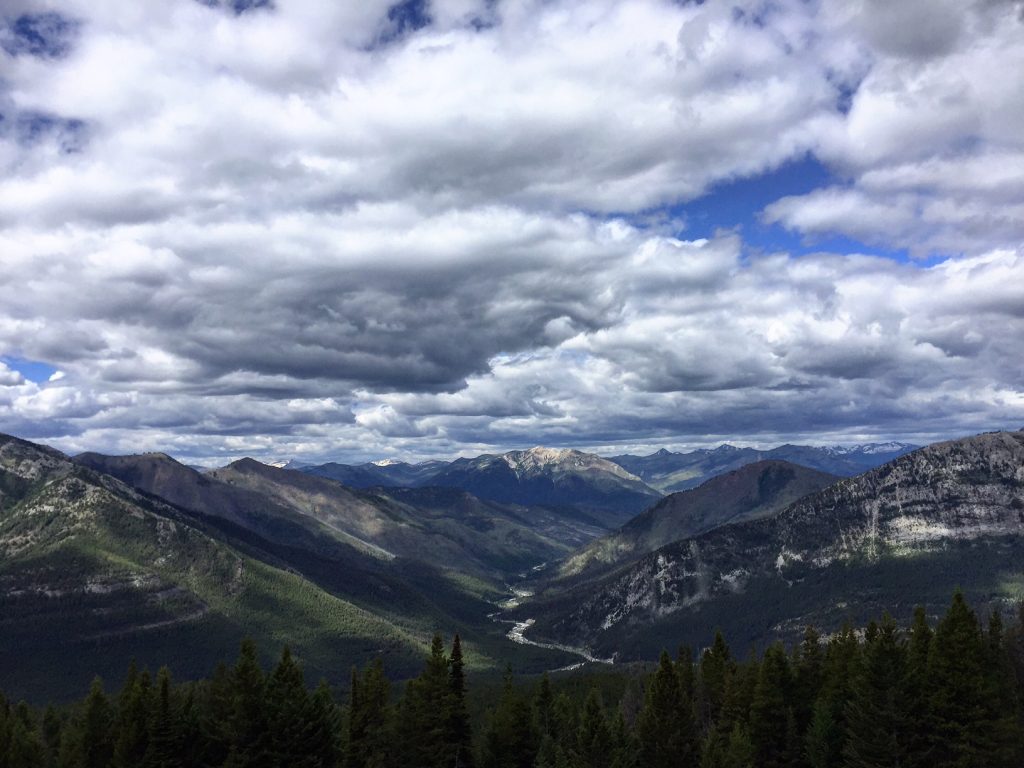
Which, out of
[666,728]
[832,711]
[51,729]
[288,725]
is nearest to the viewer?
[288,725]

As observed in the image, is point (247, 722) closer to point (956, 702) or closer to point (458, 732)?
point (458, 732)

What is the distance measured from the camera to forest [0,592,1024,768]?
82312mm

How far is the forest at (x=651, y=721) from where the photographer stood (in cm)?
8231

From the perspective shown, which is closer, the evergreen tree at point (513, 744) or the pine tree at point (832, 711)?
the pine tree at point (832, 711)

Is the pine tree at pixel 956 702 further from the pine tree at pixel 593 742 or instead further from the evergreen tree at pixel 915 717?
the pine tree at pixel 593 742

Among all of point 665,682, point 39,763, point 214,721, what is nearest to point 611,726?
point 665,682

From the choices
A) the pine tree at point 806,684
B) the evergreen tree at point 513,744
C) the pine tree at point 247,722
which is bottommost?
the evergreen tree at point 513,744

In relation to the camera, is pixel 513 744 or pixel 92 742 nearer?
pixel 92 742

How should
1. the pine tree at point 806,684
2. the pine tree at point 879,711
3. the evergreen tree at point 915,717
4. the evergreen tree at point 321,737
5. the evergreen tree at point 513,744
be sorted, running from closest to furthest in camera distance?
the pine tree at point 879,711
the evergreen tree at point 915,717
the evergreen tree at point 321,737
the evergreen tree at point 513,744
the pine tree at point 806,684

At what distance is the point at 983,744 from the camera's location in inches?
3157

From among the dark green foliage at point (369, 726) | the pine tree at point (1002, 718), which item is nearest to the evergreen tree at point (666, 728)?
the dark green foliage at point (369, 726)

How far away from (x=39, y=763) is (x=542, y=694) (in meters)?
81.3

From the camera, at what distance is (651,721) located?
103750 mm

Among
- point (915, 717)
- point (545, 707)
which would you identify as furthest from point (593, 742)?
point (545, 707)
